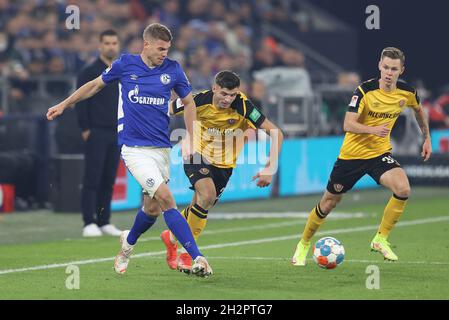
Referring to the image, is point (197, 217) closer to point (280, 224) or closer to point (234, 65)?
→ point (280, 224)

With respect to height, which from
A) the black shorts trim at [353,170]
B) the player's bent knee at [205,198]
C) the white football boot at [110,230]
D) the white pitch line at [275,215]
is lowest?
the white pitch line at [275,215]

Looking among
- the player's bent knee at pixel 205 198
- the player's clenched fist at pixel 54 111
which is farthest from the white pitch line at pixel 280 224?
the player's clenched fist at pixel 54 111

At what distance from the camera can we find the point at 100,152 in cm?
1515

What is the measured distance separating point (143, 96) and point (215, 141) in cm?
144

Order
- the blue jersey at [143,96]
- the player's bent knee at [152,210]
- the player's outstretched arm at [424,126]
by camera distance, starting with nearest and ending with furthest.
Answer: the blue jersey at [143,96] < the player's bent knee at [152,210] < the player's outstretched arm at [424,126]

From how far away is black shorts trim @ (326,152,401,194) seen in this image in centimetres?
1198

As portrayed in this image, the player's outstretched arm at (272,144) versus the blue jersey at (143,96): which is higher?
the blue jersey at (143,96)

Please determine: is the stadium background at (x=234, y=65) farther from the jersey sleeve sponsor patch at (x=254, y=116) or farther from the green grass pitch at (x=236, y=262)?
the jersey sleeve sponsor patch at (x=254, y=116)

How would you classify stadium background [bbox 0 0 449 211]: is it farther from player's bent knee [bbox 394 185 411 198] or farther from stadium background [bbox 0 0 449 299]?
player's bent knee [bbox 394 185 411 198]

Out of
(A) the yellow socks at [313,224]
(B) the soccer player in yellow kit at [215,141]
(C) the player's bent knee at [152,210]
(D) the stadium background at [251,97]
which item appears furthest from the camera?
(D) the stadium background at [251,97]

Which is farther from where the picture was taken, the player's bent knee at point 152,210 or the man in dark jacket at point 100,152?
the man in dark jacket at point 100,152

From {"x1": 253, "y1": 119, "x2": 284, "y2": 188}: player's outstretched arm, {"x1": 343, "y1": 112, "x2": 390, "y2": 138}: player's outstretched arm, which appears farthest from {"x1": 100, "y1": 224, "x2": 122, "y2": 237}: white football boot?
{"x1": 343, "y1": 112, "x2": 390, "y2": 138}: player's outstretched arm

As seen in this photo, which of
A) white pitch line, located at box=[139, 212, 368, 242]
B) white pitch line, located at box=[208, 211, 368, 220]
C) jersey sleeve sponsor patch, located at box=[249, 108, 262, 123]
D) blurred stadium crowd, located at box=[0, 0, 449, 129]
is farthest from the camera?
blurred stadium crowd, located at box=[0, 0, 449, 129]

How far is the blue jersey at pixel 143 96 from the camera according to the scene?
1071 centimetres
